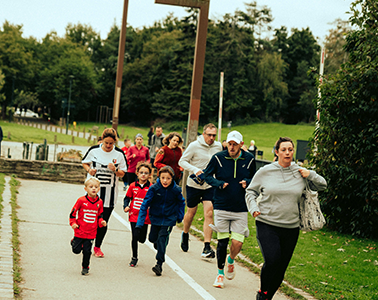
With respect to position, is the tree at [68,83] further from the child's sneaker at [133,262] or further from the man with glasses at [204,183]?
the child's sneaker at [133,262]

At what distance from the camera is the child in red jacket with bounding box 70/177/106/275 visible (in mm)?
6117

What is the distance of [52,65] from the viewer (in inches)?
3492

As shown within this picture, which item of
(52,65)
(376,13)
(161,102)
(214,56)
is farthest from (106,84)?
(376,13)

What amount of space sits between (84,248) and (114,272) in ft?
1.80

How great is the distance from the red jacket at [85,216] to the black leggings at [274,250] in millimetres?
2220

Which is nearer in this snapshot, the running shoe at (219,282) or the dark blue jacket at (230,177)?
the running shoe at (219,282)

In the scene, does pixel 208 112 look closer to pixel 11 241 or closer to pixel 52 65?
pixel 52 65

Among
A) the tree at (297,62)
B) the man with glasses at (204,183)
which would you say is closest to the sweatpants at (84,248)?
the man with glasses at (204,183)

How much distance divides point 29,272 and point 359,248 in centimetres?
604

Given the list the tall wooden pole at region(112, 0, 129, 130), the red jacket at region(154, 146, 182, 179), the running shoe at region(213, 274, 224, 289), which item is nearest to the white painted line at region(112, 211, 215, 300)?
the running shoe at region(213, 274, 224, 289)

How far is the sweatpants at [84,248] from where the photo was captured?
6.11 meters

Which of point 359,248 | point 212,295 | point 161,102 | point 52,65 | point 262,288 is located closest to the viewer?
point 262,288

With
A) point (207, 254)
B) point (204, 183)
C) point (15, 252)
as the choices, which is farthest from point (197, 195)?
point (15, 252)

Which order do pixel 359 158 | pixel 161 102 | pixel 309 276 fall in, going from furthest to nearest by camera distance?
pixel 161 102 < pixel 359 158 < pixel 309 276
